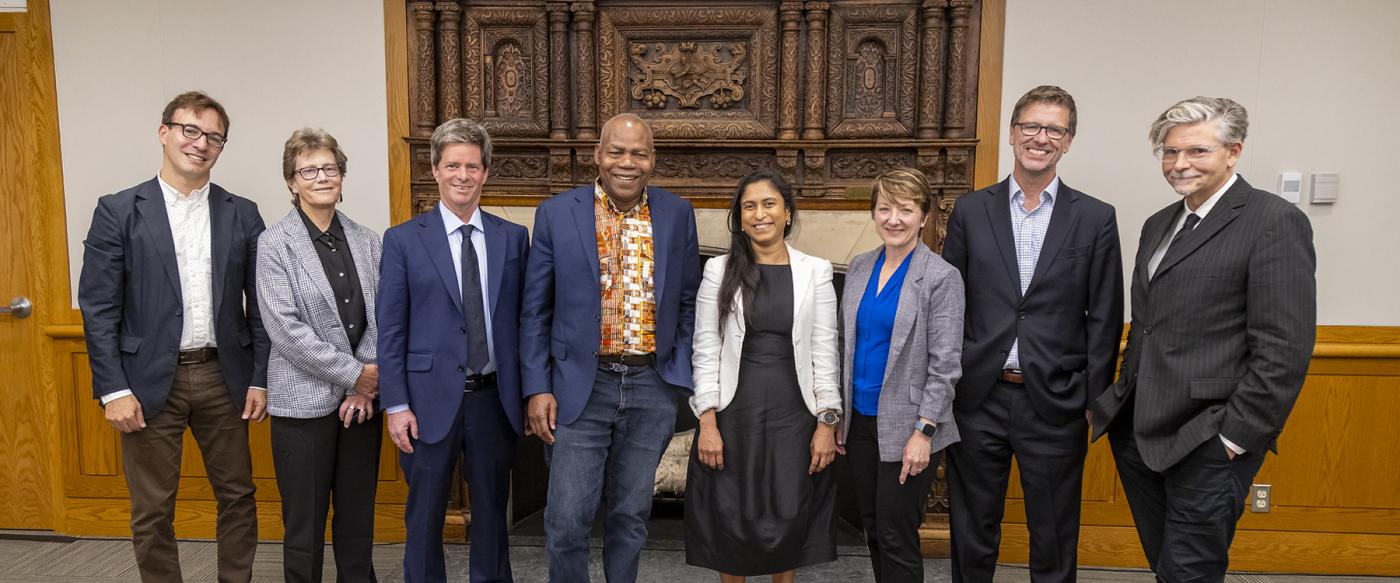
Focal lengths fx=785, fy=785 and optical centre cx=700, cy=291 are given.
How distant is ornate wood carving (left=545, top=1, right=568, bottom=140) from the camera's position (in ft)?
10.1

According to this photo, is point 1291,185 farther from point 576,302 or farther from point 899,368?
point 576,302

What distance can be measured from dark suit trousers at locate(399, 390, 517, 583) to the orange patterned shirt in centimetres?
41

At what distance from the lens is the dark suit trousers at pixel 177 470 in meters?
2.41

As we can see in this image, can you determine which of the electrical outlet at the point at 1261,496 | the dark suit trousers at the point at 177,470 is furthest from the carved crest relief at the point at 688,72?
the electrical outlet at the point at 1261,496

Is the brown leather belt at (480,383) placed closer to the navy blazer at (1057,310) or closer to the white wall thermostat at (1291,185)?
the navy blazer at (1057,310)

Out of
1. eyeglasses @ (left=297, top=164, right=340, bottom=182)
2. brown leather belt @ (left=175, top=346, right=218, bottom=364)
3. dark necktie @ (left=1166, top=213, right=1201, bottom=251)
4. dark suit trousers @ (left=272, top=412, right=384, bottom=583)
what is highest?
eyeglasses @ (left=297, top=164, right=340, bottom=182)

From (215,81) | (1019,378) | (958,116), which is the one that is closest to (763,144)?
(958,116)

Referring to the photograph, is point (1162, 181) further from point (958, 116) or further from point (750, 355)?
point (750, 355)

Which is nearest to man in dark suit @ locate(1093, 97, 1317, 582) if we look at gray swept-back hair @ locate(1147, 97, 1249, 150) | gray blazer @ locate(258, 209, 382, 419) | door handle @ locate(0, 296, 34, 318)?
gray swept-back hair @ locate(1147, 97, 1249, 150)

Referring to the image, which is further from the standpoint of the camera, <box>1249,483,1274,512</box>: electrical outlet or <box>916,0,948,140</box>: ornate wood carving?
<box>1249,483,1274,512</box>: electrical outlet

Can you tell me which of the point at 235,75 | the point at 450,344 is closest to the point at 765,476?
the point at 450,344

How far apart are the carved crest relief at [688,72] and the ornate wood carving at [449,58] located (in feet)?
2.24

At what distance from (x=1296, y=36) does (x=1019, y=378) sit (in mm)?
1889

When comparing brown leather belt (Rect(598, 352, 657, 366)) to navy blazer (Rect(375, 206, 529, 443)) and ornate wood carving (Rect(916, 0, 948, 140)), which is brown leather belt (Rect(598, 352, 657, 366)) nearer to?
navy blazer (Rect(375, 206, 529, 443))
